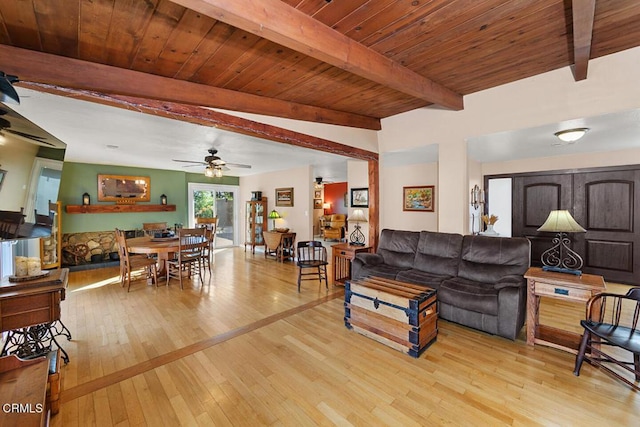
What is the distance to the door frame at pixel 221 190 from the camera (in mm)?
7785

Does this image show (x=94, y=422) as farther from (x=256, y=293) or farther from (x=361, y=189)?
(x=361, y=189)

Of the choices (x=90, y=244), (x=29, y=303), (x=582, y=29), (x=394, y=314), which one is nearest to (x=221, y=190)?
(x=90, y=244)

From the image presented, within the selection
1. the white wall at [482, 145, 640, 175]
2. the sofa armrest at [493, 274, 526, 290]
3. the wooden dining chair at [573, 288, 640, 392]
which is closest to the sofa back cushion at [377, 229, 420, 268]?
the sofa armrest at [493, 274, 526, 290]

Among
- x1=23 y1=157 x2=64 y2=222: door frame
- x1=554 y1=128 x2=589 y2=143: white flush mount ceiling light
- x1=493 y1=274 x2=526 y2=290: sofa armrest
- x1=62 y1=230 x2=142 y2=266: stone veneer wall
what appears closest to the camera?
x1=23 y1=157 x2=64 y2=222: door frame

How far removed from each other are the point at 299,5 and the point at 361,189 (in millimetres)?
3920

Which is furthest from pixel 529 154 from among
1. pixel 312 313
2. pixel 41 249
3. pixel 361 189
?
pixel 41 249

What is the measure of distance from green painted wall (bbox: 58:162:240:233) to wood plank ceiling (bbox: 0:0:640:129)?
5377mm

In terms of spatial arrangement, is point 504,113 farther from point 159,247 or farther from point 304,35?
point 159,247

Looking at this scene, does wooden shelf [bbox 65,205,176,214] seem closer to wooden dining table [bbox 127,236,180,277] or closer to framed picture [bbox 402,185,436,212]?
wooden dining table [bbox 127,236,180,277]

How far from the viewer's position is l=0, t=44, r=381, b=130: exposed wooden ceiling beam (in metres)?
1.94

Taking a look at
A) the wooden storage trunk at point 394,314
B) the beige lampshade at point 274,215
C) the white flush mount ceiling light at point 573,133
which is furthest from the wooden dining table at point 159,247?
the white flush mount ceiling light at point 573,133

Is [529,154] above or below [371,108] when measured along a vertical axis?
below

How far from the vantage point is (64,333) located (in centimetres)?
283

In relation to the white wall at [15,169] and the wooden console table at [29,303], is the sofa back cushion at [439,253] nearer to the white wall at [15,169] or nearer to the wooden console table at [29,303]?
the wooden console table at [29,303]
